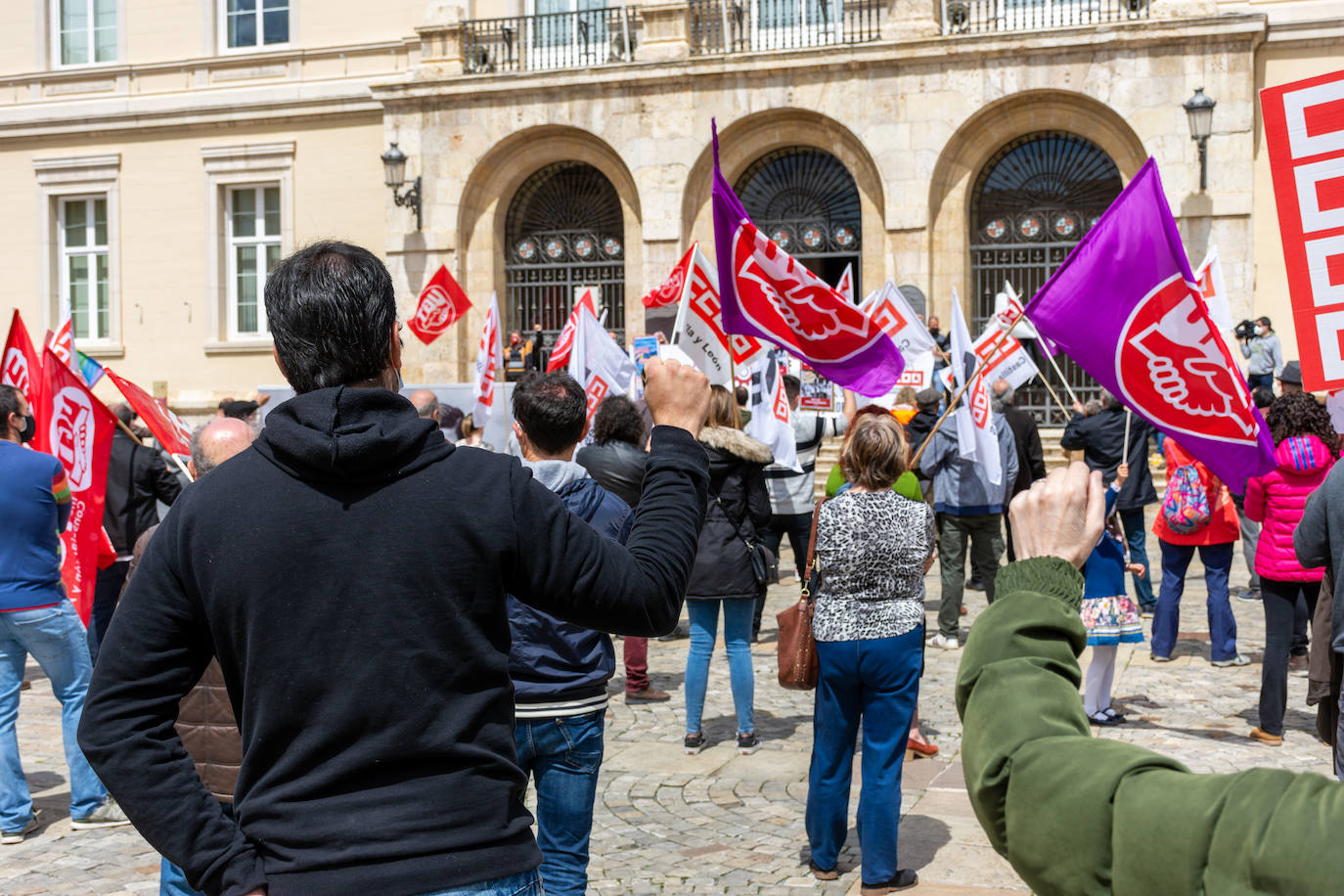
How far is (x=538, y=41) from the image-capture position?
21.2 m

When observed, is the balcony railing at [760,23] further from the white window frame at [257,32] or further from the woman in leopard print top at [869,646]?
the woman in leopard print top at [869,646]

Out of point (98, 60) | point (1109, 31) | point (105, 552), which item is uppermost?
point (98, 60)

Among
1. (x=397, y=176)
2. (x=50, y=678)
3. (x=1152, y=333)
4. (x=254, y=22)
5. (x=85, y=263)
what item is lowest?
(x=50, y=678)

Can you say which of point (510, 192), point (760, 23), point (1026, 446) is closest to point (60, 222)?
point (510, 192)

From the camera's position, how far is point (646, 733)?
705 cm

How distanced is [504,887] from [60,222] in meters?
25.0

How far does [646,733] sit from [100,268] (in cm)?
2028

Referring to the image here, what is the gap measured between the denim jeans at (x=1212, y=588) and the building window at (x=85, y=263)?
2050 cm

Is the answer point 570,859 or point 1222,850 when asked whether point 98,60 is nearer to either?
point 570,859

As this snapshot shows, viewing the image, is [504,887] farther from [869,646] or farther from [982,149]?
[982,149]

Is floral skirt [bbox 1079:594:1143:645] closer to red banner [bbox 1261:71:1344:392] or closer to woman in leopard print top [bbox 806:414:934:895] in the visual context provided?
woman in leopard print top [bbox 806:414:934:895]

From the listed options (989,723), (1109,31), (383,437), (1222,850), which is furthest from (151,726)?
(1109,31)

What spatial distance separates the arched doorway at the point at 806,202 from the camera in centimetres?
1992

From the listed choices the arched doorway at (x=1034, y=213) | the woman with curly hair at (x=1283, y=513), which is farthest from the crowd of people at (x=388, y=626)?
the arched doorway at (x=1034, y=213)
